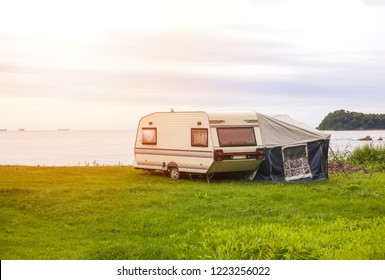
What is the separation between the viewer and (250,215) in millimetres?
12023

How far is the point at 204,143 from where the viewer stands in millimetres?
17391

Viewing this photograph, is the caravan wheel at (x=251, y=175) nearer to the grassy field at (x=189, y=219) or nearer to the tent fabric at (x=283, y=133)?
the grassy field at (x=189, y=219)

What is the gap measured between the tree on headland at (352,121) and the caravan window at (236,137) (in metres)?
7.09

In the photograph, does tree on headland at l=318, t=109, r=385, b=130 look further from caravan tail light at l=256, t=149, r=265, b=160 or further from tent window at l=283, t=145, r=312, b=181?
caravan tail light at l=256, t=149, r=265, b=160

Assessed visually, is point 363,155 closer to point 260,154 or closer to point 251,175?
point 251,175

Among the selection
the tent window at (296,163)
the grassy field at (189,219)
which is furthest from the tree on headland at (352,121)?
the grassy field at (189,219)

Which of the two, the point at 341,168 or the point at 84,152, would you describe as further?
the point at 84,152

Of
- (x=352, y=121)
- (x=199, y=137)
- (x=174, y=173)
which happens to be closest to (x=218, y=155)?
(x=199, y=137)

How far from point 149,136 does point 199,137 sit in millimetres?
2214

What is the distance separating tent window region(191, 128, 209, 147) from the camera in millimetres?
17391

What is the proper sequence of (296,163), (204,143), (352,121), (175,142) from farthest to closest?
(352,121), (296,163), (175,142), (204,143)

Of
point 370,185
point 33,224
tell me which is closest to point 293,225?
point 33,224
